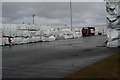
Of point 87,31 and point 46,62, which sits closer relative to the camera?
point 46,62

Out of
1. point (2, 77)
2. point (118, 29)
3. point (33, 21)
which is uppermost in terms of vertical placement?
point (33, 21)

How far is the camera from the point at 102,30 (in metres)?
98.8

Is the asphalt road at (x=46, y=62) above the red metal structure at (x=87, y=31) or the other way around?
the other way around

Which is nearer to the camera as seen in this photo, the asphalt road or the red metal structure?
the asphalt road

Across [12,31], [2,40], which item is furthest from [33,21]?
[2,40]

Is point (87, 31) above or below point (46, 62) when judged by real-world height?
above

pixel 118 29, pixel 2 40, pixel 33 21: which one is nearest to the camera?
pixel 118 29

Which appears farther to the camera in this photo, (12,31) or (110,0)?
(12,31)

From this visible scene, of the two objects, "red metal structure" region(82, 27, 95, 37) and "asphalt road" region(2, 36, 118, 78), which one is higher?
"red metal structure" region(82, 27, 95, 37)

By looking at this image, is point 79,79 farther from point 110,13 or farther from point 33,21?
point 33,21

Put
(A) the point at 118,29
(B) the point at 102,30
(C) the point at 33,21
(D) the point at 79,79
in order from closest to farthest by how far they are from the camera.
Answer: (D) the point at 79,79
(A) the point at 118,29
(C) the point at 33,21
(B) the point at 102,30

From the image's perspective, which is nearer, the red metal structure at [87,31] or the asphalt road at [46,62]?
the asphalt road at [46,62]

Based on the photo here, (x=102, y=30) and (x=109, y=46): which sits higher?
A: (x=102, y=30)

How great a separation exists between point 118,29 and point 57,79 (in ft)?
39.6
